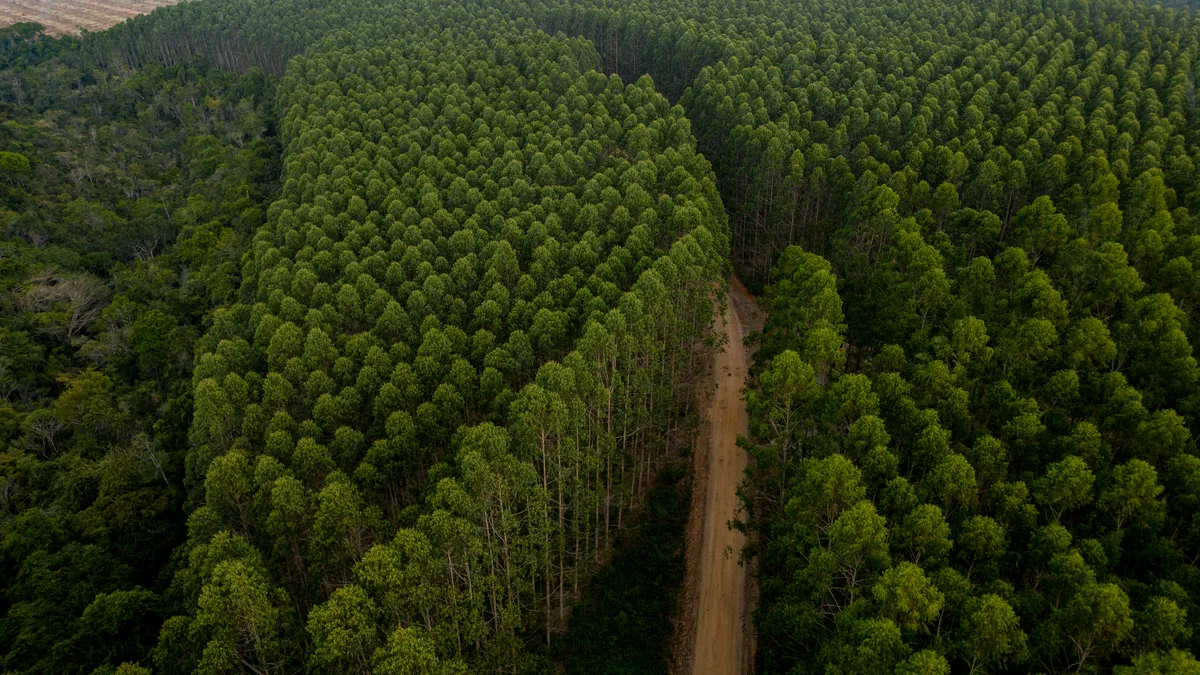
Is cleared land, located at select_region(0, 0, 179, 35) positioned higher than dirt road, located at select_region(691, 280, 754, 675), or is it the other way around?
cleared land, located at select_region(0, 0, 179, 35)

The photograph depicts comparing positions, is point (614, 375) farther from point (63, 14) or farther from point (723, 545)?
point (63, 14)

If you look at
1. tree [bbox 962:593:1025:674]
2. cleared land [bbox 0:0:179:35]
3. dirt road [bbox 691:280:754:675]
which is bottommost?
dirt road [bbox 691:280:754:675]

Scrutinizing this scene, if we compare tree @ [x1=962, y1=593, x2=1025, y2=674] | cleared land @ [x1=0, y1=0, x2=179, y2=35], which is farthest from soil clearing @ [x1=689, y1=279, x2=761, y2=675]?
cleared land @ [x1=0, y1=0, x2=179, y2=35]

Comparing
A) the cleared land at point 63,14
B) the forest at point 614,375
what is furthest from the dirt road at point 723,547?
the cleared land at point 63,14

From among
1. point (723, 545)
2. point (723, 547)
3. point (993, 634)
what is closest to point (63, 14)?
point (723, 545)

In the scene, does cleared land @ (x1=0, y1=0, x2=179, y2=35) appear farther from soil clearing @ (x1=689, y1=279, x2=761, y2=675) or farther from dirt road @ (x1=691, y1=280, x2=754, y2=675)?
dirt road @ (x1=691, y1=280, x2=754, y2=675)

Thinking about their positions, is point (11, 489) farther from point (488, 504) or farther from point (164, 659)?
point (488, 504)
